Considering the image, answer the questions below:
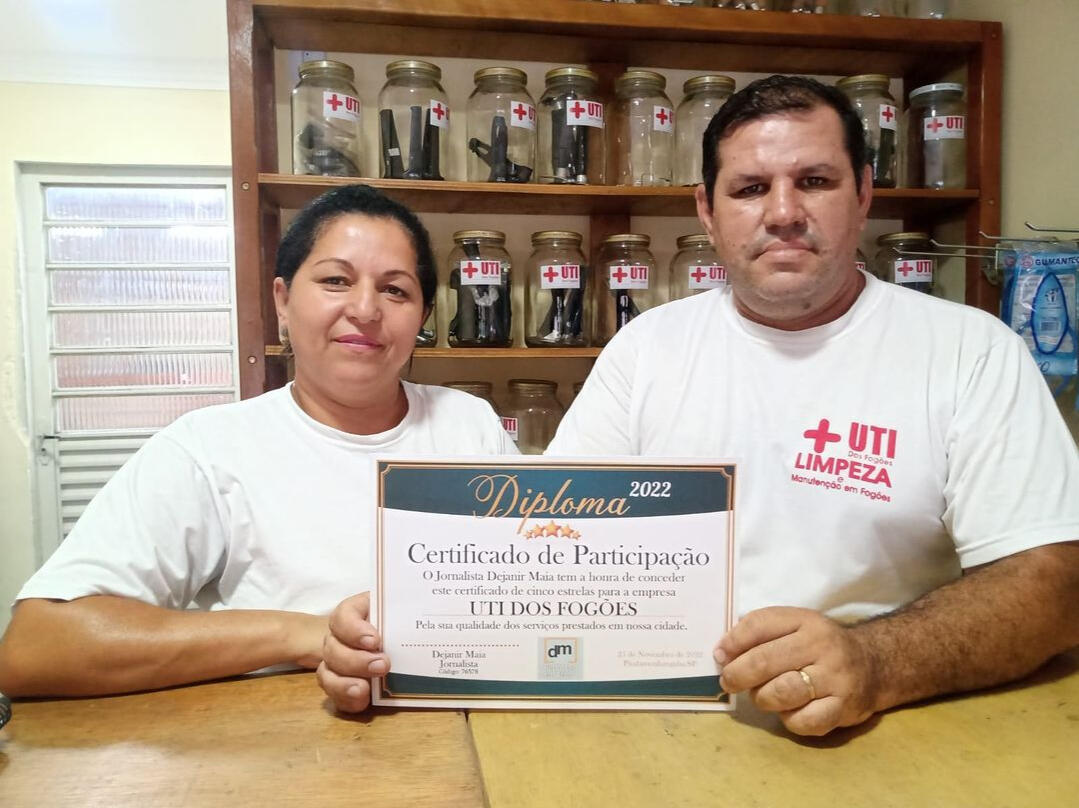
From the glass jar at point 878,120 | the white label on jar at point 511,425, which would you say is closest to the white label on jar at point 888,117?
the glass jar at point 878,120

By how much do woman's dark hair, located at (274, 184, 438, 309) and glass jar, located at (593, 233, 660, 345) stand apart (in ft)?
2.30

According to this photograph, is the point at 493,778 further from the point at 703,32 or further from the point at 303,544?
the point at 703,32

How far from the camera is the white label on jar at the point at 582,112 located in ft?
5.49

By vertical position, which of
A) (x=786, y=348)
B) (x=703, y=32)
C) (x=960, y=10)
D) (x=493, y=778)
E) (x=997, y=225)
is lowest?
(x=493, y=778)

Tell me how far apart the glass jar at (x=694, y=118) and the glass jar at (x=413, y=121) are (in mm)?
597

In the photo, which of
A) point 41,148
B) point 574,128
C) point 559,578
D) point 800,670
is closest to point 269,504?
point 559,578

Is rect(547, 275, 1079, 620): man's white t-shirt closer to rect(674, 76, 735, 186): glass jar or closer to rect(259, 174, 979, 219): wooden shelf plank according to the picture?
rect(259, 174, 979, 219): wooden shelf plank

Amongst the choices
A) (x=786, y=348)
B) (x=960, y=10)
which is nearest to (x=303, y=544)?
(x=786, y=348)

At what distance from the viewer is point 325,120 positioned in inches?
65.9

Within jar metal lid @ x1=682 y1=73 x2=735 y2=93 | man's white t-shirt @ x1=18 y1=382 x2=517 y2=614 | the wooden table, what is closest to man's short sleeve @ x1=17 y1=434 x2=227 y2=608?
man's white t-shirt @ x1=18 y1=382 x2=517 y2=614

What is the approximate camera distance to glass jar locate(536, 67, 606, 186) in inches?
66.3

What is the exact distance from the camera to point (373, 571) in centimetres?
70

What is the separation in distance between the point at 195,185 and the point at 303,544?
243 cm

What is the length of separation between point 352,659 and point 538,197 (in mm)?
1254
